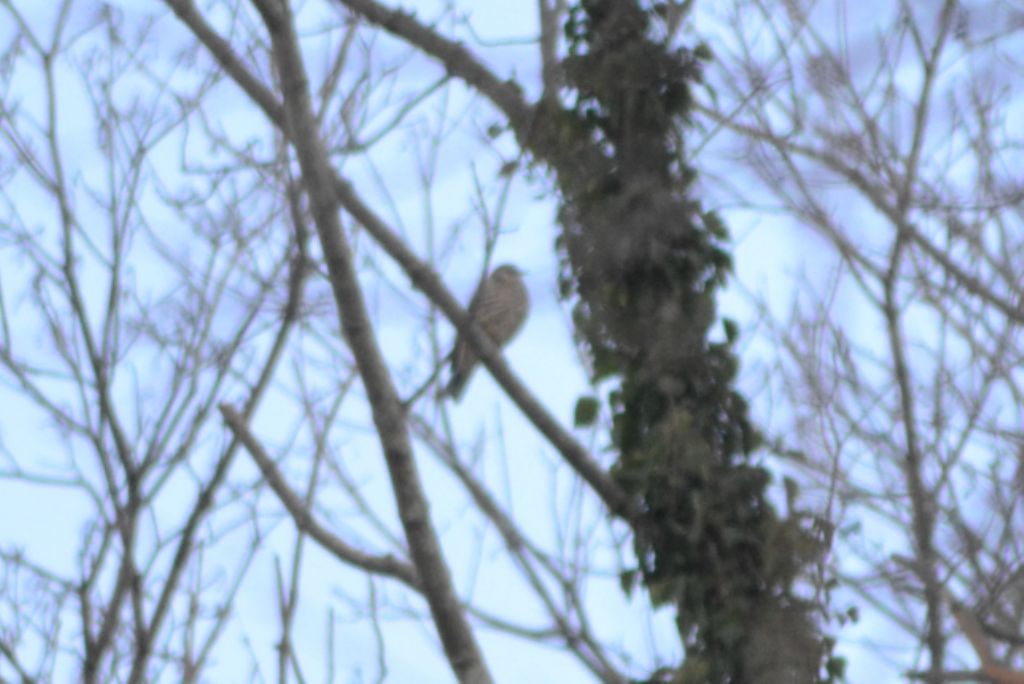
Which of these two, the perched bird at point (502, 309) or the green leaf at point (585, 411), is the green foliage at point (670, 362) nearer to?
the green leaf at point (585, 411)

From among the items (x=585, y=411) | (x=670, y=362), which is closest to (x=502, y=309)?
(x=585, y=411)

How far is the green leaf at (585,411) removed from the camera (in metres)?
3.44

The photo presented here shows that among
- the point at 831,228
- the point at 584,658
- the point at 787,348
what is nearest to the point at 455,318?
the point at 584,658

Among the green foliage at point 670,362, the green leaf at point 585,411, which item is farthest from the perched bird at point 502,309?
the green foliage at point 670,362

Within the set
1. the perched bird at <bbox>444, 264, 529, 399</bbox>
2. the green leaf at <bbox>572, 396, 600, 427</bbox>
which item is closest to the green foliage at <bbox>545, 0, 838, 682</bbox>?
the green leaf at <bbox>572, 396, 600, 427</bbox>

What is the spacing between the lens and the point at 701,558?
2.99 metres

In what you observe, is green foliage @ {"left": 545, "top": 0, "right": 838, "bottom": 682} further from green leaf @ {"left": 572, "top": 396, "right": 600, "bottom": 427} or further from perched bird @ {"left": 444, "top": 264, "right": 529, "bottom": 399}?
perched bird @ {"left": 444, "top": 264, "right": 529, "bottom": 399}

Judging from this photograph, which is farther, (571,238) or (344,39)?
(344,39)

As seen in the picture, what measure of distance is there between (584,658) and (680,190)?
142 cm

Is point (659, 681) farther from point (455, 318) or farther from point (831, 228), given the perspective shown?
point (831, 228)

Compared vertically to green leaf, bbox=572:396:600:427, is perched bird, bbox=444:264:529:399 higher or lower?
higher

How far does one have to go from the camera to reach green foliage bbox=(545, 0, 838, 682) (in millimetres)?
2945

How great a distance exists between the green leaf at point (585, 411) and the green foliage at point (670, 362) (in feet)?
0.80

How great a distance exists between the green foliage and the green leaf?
245mm
